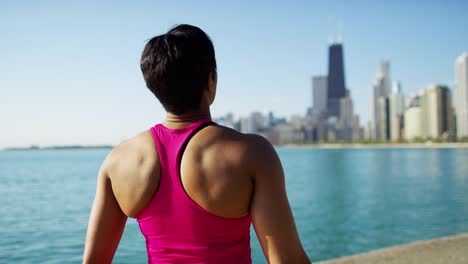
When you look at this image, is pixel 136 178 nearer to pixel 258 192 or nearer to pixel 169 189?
pixel 169 189

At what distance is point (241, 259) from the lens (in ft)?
4.17

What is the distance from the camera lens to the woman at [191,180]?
1155mm

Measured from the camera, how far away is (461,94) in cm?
16575

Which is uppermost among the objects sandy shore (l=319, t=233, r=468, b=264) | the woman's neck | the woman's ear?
the woman's ear

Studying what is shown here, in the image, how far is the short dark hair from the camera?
4.07 ft

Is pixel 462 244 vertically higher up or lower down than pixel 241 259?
lower down

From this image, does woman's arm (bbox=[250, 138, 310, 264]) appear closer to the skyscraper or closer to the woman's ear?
the woman's ear

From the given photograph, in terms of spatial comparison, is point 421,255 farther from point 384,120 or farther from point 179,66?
point 384,120

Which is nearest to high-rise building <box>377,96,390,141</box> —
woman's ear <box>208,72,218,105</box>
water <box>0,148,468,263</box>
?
water <box>0,148,468,263</box>

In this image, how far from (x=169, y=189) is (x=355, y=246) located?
13039 mm

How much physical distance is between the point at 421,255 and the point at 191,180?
5.68m

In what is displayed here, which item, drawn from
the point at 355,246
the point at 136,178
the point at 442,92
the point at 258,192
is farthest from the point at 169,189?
the point at 442,92

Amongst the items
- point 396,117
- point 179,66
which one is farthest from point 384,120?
point 179,66

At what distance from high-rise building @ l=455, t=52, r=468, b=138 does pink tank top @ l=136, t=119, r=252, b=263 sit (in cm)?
16894
